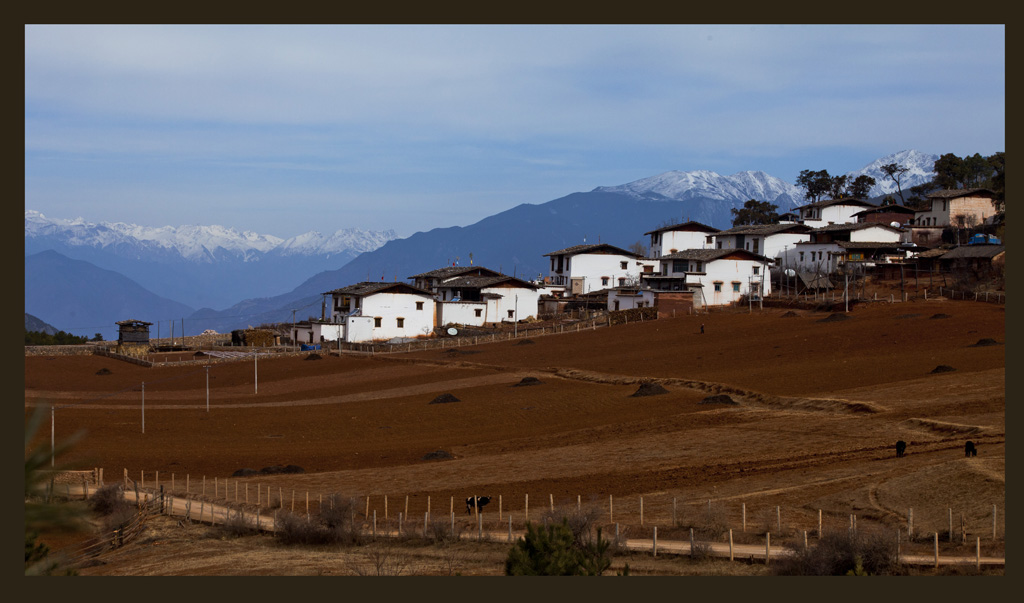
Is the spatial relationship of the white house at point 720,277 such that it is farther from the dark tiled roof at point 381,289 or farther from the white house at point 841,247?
the dark tiled roof at point 381,289

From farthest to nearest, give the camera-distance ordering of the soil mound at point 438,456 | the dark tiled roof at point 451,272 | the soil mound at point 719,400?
the dark tiled roof at point 451,272
the soil mound at point 719,400
the soil mound at point 438,456

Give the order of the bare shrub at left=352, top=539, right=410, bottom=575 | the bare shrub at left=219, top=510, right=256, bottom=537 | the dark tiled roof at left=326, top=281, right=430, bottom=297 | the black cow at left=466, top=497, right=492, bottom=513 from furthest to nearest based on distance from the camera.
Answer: the dark tiled roof at left=326, top=281, right=430, bottom=297, the bare shrub at left=219, top=510, right=256, bottom=537, the black cow at left=466, top=497, right=492, bottom=513, the bare shrub at left=352, top=539, right=410, bottom=575

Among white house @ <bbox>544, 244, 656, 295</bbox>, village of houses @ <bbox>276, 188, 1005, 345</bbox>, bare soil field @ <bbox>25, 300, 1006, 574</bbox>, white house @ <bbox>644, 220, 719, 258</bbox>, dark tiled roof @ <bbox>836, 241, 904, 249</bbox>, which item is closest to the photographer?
bare soil field @ <bbox>25, 300, 1006, 574</bbox>

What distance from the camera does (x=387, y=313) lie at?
95.8 m

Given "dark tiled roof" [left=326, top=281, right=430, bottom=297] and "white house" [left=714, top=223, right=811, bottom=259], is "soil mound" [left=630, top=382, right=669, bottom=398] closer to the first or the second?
"dark tiled roof" [left=326, top=281, right=430, bottom=297]

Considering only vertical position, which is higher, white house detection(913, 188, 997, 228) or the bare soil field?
white house detection(913, 188, 997, 228)

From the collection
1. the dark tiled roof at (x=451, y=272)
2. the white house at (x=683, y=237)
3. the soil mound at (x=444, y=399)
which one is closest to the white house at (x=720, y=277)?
the white house at (x=683, y=237)

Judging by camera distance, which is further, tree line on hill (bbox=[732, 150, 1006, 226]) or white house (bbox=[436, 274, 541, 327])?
tree line on hill (bbox=[732, 150, 1006, 226])

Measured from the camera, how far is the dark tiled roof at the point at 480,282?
326 feet

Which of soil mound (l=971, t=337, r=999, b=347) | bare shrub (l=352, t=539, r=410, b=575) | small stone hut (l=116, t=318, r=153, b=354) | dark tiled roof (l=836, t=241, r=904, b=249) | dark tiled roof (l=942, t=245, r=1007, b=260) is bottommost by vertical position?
bare shrub (l=352, t=539, r=410, b=575)

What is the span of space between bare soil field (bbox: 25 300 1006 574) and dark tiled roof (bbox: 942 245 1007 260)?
10508 millimetres

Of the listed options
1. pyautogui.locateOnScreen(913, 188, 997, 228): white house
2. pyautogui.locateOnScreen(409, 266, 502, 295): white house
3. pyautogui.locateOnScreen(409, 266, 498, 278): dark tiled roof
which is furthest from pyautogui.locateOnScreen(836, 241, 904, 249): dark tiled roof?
pyautogui.locateOnScreen(409, 266, 498, 278): dark tiled roof

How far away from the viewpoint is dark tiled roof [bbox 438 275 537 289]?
99.4m

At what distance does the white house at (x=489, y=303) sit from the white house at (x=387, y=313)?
7.24 ft
